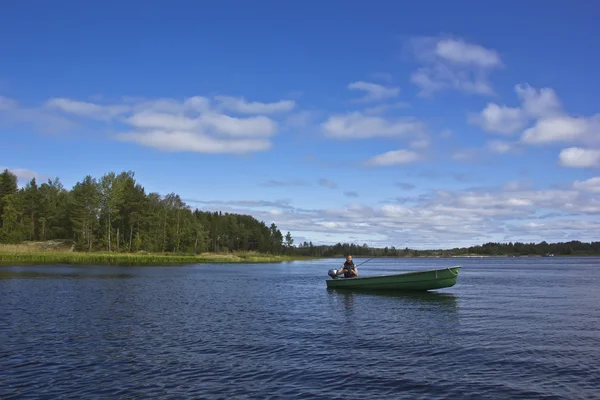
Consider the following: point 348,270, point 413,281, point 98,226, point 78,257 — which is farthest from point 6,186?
point 413,281

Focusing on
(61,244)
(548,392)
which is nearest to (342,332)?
(548,392)

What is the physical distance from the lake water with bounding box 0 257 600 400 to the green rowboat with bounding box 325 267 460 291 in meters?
5.71

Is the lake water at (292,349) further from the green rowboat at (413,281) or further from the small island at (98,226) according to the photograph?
the small island at (98,226)

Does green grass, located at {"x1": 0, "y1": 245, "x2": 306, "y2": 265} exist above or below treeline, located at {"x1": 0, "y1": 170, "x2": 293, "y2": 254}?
below

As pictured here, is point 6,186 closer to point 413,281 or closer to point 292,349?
point 413,281

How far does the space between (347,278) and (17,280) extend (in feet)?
97.4

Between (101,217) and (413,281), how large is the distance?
85085 millimetres

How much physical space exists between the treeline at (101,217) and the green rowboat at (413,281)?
74.2 meters

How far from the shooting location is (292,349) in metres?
16.6

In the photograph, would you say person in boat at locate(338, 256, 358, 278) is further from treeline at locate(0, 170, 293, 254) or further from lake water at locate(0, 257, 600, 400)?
treeline at locate(0, 170, 293, 254)

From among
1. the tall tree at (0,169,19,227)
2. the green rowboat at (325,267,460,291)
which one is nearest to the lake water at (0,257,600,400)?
the green rowboat at (325,267,460,291)

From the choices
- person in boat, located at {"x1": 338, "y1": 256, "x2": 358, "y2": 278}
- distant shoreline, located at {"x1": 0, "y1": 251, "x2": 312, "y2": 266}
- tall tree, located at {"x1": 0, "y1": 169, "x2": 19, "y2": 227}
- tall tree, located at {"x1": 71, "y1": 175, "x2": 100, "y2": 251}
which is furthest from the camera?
tall tree, located at {"x1": 0, "y1": 169, "x2": 19, "y2": 227}

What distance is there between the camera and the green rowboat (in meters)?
36.1

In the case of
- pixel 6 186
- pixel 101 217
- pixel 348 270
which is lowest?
pixel 348 270
